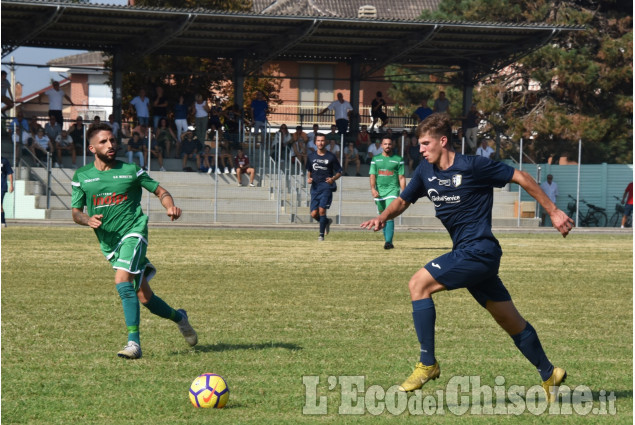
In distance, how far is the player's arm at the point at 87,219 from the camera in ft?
26.9

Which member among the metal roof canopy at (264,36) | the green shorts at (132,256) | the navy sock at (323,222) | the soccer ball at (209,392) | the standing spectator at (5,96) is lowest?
the navy sock at (323,222)

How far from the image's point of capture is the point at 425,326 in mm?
6730

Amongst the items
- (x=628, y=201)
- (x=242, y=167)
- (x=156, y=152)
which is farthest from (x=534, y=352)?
(x=628, y=201)

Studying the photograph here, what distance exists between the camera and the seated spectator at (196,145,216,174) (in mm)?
30688

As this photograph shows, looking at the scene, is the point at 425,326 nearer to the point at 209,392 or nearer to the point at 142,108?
the point at 209,392

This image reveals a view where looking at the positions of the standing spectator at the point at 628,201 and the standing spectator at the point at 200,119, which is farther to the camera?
the standing spectator at the point at 628,201

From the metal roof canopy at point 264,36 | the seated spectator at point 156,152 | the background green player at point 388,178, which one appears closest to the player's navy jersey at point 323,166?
the background green player at point 388,178

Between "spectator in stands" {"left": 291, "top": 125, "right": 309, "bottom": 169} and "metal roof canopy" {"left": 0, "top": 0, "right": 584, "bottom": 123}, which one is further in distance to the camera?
"spectator in stands" {"left": 291, "top": 125, "right": 309, "bottom": 169}

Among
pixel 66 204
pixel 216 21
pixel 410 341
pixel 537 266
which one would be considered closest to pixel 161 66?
pixel 216 21

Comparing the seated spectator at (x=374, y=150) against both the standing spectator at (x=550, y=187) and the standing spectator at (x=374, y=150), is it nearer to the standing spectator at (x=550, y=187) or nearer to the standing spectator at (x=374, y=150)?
the standing spectator at (x=374, y=150)

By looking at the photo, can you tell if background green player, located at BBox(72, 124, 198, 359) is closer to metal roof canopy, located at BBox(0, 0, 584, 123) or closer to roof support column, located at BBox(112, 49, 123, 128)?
metal roof canopy, located at BBox(0, 0, 584, 123)

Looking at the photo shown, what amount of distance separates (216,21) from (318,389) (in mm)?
25937

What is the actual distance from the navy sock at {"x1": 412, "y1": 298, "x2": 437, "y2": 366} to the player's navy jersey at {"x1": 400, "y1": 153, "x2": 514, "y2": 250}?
0.49 meters

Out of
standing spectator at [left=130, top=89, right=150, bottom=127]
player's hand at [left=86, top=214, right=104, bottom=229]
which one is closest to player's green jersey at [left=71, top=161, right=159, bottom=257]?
player's hand at [left=86, top=214, right=104, bottom=229]
